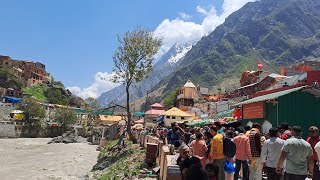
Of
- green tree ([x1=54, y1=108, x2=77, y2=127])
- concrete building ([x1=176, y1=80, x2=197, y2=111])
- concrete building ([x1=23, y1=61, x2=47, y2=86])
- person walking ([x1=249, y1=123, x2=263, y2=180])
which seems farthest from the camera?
concrete building ([x1=23, y1=61, x2=47, y2=86])

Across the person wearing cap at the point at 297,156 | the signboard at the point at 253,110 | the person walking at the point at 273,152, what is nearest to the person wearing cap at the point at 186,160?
the person wearing cap at the point at 297,156

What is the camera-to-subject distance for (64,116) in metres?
77.7

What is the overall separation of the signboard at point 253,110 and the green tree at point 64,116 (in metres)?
63.0

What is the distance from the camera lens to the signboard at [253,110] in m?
18.2

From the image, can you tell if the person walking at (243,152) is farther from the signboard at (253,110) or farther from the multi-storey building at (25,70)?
the multi-storey building at (25,70)

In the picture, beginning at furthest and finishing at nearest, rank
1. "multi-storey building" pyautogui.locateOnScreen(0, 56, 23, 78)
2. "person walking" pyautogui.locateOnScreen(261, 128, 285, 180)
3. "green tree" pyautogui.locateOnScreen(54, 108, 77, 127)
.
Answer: "multi-storey building" pyautogui.locateOnScreen(0, 56, 23, 78)
"green tree" pyautogui.locateOnScreen(54, 108, 77, 127)
"person walking" pyautogui.locateOnScreen(261, 128, 285, 180)

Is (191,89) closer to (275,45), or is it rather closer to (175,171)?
(175,171)

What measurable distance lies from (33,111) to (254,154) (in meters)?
70.4

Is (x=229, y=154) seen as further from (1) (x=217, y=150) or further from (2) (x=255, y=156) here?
(2) (x=255, y=156)

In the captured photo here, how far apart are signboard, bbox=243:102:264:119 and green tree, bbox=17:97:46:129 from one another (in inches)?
2409

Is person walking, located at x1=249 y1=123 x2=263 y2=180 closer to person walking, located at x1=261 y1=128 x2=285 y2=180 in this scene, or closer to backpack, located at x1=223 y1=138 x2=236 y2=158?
backpack, located at x1=223 y1=138 x2=236 y2=158

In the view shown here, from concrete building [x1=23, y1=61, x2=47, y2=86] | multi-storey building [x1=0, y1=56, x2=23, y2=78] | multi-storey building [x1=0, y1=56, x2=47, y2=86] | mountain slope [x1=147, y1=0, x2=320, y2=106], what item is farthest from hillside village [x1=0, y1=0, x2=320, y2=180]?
mountain slope [x1=147, y1=0, x2=320, y2=106]

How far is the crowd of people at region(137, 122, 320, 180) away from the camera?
6.63 meters

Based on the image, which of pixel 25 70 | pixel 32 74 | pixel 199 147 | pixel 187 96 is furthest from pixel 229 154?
pixel 32 74
